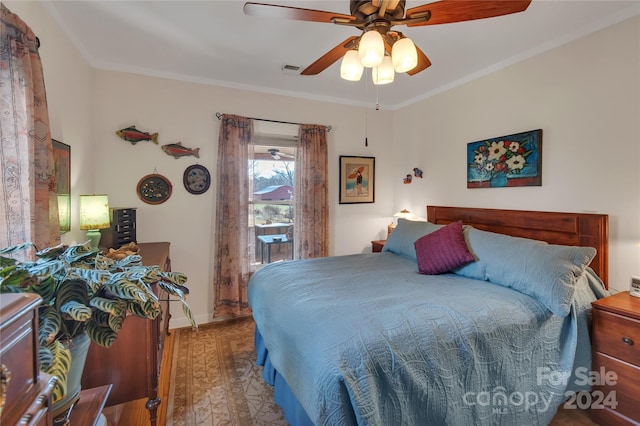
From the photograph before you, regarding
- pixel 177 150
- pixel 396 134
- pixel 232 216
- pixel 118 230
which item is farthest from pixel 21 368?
pixel 396 134

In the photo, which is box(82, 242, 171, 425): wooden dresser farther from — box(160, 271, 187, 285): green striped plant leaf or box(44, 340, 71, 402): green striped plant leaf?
box(44, 340, 71, 402): green striped plant leaf

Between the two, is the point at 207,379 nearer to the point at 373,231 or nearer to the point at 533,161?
the point at 373,231

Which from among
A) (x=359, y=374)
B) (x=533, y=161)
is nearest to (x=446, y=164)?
(x=533, y=161)

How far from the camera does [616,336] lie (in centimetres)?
173

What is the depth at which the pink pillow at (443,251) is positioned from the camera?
7.43 ft

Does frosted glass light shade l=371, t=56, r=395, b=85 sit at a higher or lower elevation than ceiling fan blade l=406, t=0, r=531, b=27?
lower

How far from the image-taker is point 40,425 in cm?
61

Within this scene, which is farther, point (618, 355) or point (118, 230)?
point (118, 230)

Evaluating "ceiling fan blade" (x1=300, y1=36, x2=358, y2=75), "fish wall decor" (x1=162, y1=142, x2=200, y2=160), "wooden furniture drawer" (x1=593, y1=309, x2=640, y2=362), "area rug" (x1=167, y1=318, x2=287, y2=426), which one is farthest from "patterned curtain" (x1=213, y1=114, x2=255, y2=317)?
"wooden furniture drawer" (x1=593, y1=309, x2=640, y2=362)

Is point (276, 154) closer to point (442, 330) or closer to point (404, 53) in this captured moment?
point (404, 53)

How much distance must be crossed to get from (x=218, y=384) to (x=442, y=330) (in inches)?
67.4

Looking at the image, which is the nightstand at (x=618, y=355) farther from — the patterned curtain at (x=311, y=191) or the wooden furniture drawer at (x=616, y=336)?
the patterned curtain at (x=311, y=191)

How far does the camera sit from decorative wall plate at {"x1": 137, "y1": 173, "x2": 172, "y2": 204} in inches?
118

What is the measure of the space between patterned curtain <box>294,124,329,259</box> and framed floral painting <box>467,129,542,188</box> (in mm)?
1637
